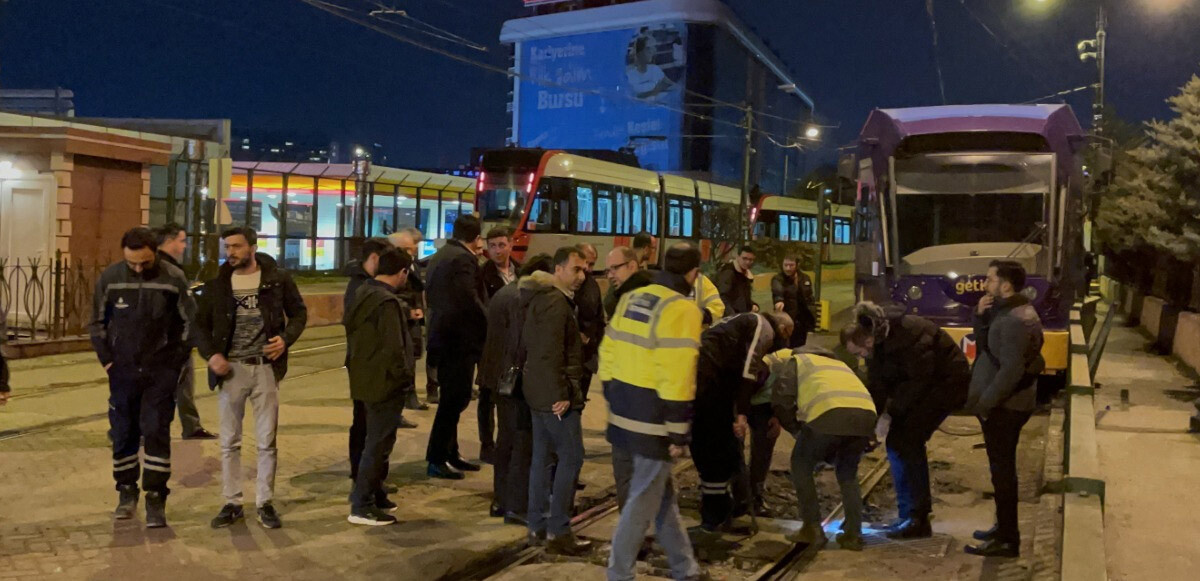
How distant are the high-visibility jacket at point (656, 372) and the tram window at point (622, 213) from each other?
2122cm

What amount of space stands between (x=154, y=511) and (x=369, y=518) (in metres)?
1.28

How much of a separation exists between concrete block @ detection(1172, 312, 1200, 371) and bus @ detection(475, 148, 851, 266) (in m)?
10.4

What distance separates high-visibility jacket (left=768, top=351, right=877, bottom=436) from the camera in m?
6.50

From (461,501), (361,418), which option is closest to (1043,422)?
(461,501)

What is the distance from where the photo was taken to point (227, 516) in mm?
6605

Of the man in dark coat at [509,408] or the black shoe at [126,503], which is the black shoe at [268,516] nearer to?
the black shoe at [126,503]

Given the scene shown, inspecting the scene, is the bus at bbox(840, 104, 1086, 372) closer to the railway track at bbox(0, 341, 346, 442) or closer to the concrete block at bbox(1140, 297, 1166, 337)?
the railway track at bbox(0, 341, 346, 442)

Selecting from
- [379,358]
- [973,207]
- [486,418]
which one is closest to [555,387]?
[379,358]

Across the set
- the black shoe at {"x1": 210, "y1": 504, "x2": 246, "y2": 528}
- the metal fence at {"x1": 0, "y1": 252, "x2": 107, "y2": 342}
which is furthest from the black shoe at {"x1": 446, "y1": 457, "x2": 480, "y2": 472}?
the metal fence at {"x1": 0, "y1": 252, "x2": 107, "y2": 342}

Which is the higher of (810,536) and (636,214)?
(636,214)

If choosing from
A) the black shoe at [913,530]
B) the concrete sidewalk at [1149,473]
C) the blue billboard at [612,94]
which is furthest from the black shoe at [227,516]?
the blue billboard at [612,94]

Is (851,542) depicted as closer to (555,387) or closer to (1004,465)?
(1004,465)

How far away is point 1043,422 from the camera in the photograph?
1191 cm

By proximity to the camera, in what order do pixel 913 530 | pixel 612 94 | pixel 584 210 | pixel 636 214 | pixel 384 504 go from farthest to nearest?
pixel 612 94
pixel 636 214
pixel 584 210
pixel 384 504
pixel 913 530
